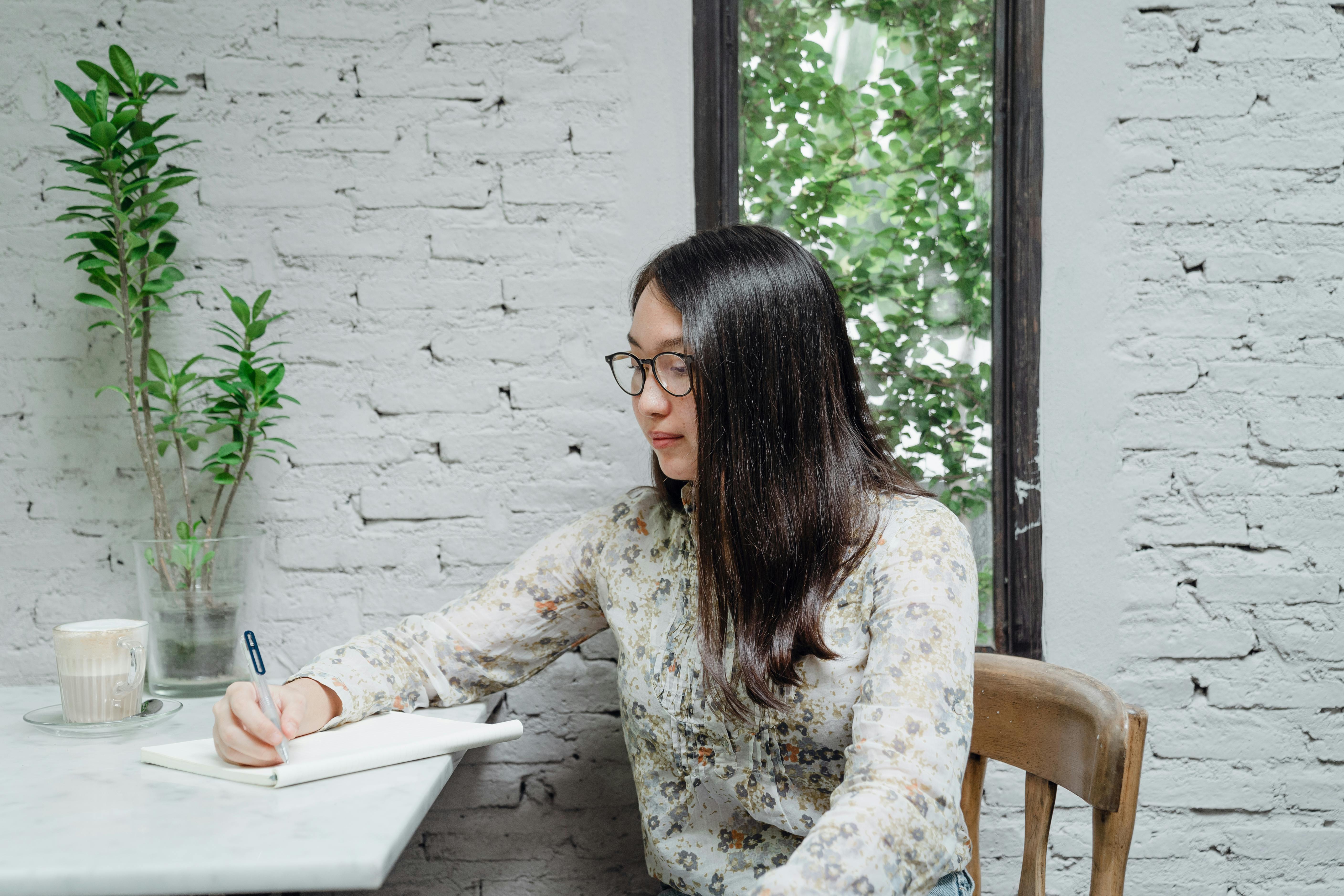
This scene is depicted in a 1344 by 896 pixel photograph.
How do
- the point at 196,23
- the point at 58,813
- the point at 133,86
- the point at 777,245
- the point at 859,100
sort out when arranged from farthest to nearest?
the point at 859,100 < the point at 196,23 < the point at 133,86 < the point at 777,245 < the point at 58,813

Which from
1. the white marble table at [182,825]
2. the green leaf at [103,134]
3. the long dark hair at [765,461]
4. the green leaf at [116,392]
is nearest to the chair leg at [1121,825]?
the long dark hair at [765,461]

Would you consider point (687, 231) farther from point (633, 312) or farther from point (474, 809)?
point (474, 809)

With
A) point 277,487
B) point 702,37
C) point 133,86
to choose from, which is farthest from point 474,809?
point 702,37

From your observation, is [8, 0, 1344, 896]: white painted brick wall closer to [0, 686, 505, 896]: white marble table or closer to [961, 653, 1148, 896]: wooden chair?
[961, 653, 1148, 896]: wooden chair

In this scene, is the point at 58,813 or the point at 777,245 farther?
the point at 777,245

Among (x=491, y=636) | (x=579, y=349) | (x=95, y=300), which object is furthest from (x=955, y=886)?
(x=95, y=300)

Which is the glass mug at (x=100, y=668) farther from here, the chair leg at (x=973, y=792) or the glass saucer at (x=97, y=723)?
the chair leg at (x=973, y=792)

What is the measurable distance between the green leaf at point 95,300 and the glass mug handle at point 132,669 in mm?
533

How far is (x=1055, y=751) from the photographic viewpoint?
3.67ft

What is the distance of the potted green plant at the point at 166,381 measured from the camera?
133 cm

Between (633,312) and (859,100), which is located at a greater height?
(859,100)

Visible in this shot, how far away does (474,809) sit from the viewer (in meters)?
1.52

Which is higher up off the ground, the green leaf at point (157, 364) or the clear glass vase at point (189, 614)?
the green leaf at point (157, 364)

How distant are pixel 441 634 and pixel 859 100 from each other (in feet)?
3.76
